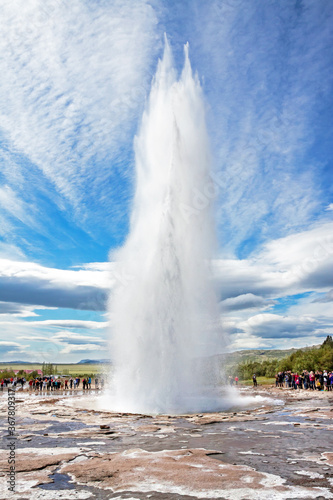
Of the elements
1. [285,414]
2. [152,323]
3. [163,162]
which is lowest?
[285,414]

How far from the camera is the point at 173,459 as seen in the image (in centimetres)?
858

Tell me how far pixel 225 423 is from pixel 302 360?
131 feet

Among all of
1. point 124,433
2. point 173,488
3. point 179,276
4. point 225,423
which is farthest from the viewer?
point 179,276

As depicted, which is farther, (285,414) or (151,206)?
(151,206)

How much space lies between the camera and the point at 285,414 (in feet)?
55.8

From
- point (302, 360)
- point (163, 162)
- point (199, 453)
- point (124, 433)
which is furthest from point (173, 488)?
point (302, 360)

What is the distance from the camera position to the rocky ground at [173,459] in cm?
648

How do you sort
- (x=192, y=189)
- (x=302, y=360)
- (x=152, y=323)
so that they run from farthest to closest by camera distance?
1. (x=302, y=360)
2. (x=192, y=189)
3. (x=152, y=323)

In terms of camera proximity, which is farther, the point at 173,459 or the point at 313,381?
the point at 313,381

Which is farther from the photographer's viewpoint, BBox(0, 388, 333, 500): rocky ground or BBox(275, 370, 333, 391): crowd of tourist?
BBox(275, 370, 333, 391): crowd of tourist

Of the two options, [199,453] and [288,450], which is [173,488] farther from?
[288,450]

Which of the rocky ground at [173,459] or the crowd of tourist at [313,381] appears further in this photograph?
the crowd of tourist at [313,381]

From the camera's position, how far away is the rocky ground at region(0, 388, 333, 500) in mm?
6477

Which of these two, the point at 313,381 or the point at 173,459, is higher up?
the point at 313,381
